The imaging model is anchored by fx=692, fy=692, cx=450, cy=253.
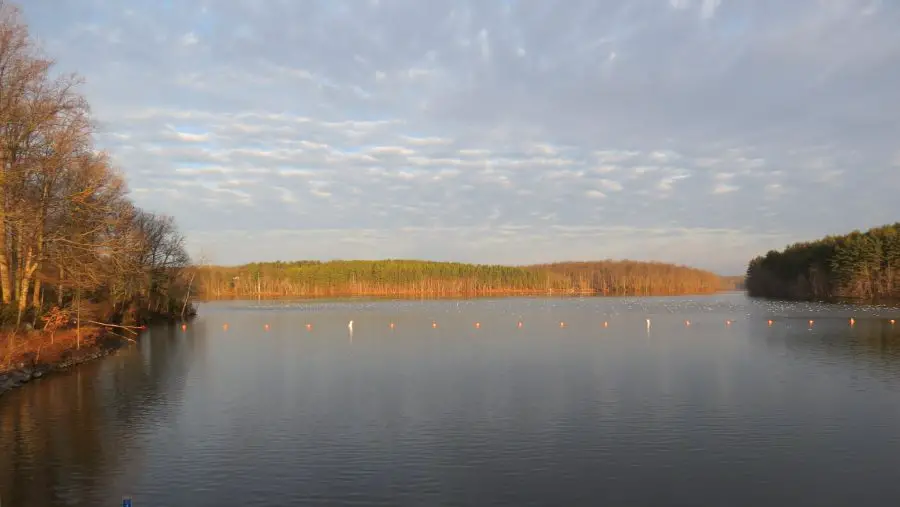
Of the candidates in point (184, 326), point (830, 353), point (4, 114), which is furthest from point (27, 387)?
point (184, 326)

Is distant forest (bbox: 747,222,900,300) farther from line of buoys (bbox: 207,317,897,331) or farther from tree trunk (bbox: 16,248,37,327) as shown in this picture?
tree trunk (bbox: 16,248,37,327)

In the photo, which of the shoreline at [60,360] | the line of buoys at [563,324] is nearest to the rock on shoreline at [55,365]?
the shoreline at [60,360]

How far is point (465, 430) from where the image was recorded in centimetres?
1952

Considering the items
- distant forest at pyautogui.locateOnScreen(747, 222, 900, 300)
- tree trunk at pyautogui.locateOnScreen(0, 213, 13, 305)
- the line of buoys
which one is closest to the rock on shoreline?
tree trunk at pyautogui.locateOnScreen(0, 213, 13, 305)

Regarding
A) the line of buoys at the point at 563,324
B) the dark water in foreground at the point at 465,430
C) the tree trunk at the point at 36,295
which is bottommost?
the dark water in foreground at the point at 465,430

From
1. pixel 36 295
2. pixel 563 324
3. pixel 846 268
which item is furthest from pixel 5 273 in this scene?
pixel 846 268

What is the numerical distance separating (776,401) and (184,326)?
58452mm

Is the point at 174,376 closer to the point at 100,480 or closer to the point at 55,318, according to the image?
the point at 55,318

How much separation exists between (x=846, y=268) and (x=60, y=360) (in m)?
108

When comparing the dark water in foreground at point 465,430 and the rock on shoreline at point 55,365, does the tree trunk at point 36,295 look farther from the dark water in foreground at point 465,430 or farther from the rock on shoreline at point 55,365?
the dark water in foreground at point 465,430

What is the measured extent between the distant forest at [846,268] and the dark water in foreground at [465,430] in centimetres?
7523

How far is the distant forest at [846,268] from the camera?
101 meters

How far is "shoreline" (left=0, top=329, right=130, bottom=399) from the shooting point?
26766 mm

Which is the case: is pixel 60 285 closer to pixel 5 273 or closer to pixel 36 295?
pixel 36 295
